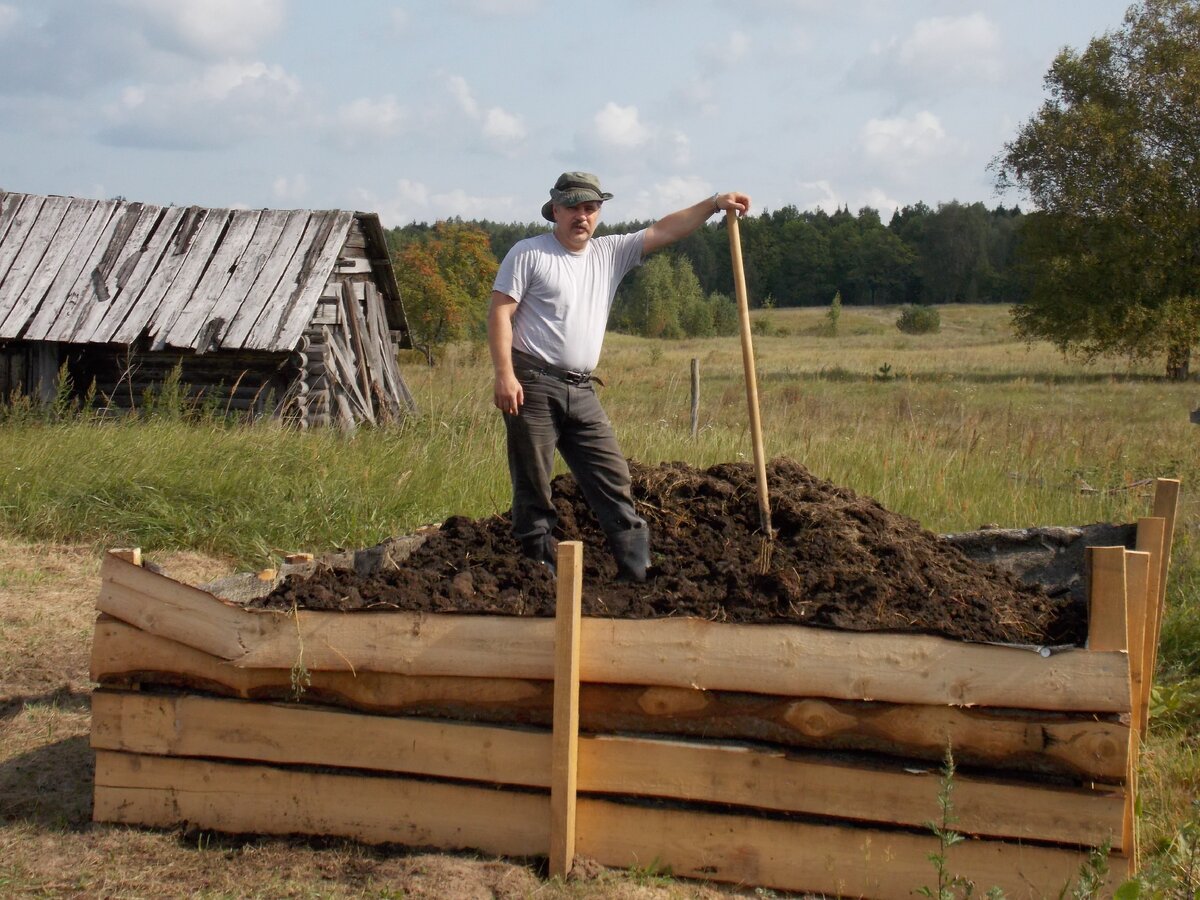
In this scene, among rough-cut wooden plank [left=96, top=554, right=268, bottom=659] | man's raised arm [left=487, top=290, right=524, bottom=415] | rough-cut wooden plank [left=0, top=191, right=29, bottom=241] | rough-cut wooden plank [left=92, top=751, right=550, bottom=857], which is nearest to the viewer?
rough-cut wooden plank [left=92, top=751, right=550, bottom=857]

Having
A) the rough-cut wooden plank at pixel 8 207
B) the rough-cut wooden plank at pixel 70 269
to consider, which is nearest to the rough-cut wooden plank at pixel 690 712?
the rough-cut wooden plank at pixel 70 269

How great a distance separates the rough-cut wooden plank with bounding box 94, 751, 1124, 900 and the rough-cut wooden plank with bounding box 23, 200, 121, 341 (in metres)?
10.2

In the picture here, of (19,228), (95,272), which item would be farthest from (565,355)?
(19,228)

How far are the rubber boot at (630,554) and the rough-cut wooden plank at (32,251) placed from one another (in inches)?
408

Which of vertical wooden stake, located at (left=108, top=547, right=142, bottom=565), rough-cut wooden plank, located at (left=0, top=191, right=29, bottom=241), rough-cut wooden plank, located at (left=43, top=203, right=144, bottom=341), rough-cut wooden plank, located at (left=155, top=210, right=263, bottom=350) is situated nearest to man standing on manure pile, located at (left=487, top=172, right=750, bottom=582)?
vertical wooden stake, located at (left=108, top=547, right=142, bottom=565)

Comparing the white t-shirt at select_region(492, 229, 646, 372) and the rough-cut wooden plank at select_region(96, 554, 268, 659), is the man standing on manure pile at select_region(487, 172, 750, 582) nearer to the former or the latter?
the white t-shirt at select_region(492, 229, 646, 372)

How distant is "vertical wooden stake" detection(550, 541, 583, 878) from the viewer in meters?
3.15

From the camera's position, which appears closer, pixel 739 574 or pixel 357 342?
pixel 739 574

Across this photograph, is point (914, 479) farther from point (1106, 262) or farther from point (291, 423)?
point (1106, 262)

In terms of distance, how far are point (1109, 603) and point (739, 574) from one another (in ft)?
4.55

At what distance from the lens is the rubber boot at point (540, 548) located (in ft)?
14.7

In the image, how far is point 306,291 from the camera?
1207cm

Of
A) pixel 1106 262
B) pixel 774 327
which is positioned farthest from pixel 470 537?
pixel 774 327

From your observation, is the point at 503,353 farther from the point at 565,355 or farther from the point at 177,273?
the point at 177,273
